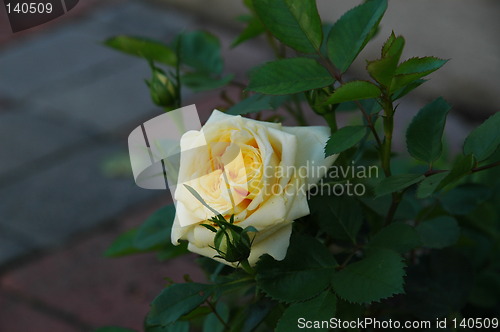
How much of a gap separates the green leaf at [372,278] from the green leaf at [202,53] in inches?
14.3

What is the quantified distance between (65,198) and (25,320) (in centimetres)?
47

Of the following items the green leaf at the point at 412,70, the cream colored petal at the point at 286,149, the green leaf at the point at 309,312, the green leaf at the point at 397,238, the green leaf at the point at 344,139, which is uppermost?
the green leaf at the point at 412,70

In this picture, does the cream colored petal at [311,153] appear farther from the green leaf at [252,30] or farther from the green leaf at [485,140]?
the green leaf at [252,30]

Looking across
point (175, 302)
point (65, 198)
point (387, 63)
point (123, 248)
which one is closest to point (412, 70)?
point (387, 63)

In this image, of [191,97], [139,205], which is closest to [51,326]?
[139,205]

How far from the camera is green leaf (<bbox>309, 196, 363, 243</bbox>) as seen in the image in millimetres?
607

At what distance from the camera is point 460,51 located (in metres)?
2.22

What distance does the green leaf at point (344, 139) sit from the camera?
0.54 meters

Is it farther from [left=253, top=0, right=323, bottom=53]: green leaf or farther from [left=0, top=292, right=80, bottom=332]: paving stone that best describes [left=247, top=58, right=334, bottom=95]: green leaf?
[left=0, top=292, right=80, bottom=332]: paving stone

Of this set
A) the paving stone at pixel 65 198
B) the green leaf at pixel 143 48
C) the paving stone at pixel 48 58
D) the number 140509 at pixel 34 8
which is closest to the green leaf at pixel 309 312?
the green leaf at pixel 143 48

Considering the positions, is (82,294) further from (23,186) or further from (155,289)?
(23,186)

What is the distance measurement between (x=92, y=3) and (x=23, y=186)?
1.35m

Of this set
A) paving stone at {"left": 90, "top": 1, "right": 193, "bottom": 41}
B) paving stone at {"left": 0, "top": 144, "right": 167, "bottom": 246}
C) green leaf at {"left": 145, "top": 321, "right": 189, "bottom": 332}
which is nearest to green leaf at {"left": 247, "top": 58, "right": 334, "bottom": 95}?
green leaf at {"left": 145, "top": 321, "right": 189, "bottom": 332}

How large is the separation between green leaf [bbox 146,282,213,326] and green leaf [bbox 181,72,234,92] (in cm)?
27
